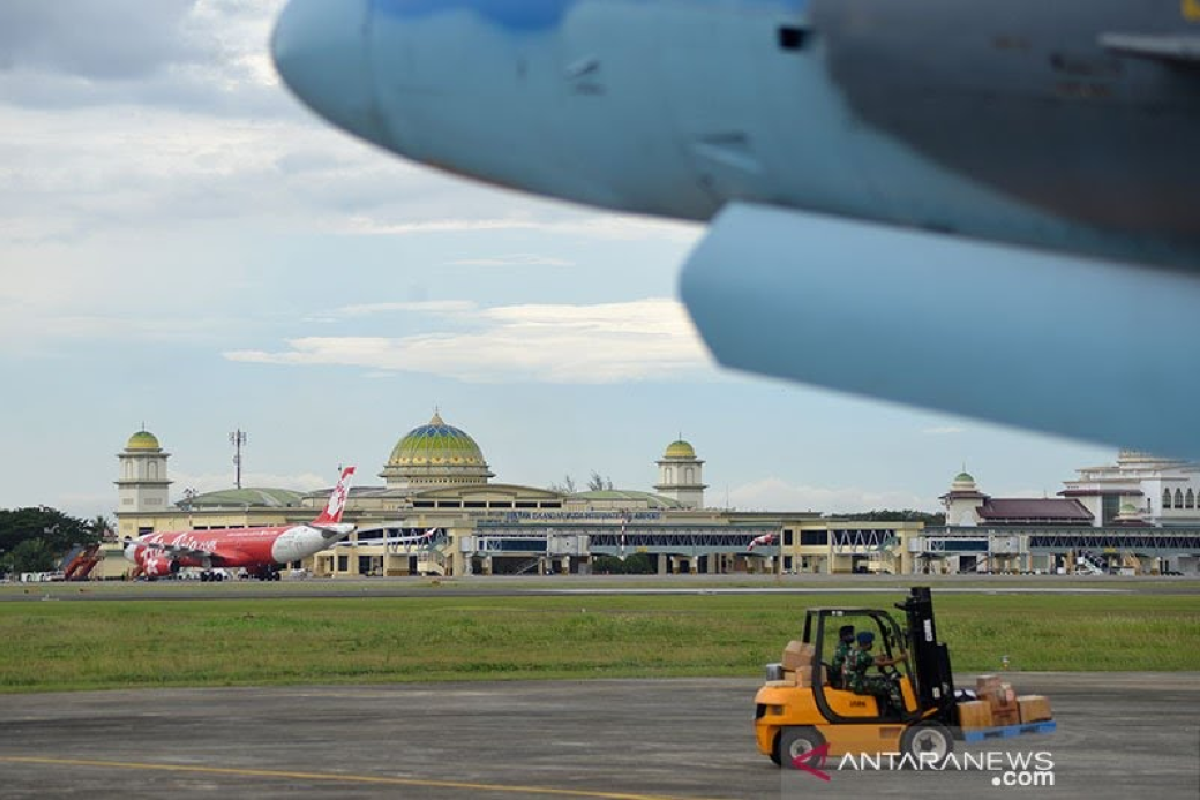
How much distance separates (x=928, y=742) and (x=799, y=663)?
2175 mm

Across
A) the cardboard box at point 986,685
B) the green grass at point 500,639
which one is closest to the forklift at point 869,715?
the cardboard box at point 986,685

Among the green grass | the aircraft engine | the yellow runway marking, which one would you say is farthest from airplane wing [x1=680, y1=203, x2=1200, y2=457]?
the aircraft engine

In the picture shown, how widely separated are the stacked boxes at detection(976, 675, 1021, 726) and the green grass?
20.9 meters

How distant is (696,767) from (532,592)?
81.6 meters

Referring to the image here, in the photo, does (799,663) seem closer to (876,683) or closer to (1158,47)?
(876,683)

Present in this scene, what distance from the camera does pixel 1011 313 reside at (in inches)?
438

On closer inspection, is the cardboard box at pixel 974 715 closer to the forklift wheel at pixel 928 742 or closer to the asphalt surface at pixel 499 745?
the forklift wheel at pixel 928 742

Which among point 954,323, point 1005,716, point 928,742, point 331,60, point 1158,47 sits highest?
point 331,60

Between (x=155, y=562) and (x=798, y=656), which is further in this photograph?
(x=155, y=562)

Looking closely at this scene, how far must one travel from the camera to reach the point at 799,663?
2705 cm

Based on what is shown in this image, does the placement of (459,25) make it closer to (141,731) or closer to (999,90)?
(999,90)

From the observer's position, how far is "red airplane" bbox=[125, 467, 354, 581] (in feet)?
487

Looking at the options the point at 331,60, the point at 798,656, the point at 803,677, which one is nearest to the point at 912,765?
the point at 803,677

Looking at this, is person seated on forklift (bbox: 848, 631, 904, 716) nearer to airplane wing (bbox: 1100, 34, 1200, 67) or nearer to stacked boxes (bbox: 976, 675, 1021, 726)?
stacked boxes (bbox: 976, 675, 1021, 726)
